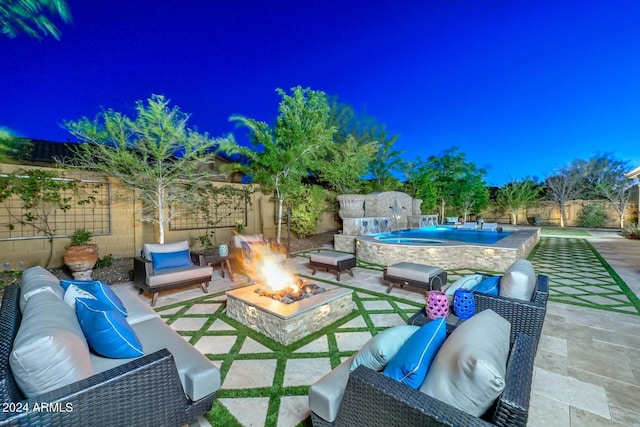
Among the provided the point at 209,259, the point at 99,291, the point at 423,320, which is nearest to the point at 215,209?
the point at 209,259

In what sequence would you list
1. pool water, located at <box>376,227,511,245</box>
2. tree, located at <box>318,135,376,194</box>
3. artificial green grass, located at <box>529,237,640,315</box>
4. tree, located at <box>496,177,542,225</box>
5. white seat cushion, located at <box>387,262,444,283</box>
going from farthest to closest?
1. tree, located at <box>496,177,542,225</box>
2. tree, located at <box>318,135,376,194</box>
3. pool water, located at <box>376,227,511,245</box>
4. white seat cushion, located at <box>387,262,444,283</box>
5. artificial green grass, located at <box>529,237,640,315</box>

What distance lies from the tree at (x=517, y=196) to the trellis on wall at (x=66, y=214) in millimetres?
21106

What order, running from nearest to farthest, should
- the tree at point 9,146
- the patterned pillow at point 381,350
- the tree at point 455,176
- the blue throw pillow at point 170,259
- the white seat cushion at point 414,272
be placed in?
the patterned pillow at point 381,350, the white seat cushion at point 414,272, the blue throw pillow at point 170,259, the tree at point 9,146, the tree at point 455,176

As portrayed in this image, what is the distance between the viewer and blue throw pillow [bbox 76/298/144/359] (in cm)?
179

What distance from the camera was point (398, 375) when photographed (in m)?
1.38

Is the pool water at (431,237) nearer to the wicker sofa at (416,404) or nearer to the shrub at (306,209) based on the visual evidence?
the shrub at (306,209)

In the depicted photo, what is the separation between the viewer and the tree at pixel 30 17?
404cm

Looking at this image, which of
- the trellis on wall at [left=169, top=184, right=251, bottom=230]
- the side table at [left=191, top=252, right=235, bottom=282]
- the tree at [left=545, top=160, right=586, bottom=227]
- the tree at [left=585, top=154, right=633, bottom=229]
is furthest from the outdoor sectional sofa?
the tree at [left=545, top=160, right=586, bottom=227]

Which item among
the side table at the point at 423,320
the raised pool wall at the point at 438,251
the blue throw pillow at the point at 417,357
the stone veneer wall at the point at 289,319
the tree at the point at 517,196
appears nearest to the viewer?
the blue throw pillow at the point at 417,357

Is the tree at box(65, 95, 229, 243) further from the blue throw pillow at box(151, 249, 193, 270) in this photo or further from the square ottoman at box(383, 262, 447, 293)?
the square ottoman at box(383, 262, 447, 293)

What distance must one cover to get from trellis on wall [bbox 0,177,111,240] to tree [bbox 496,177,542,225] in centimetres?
2111

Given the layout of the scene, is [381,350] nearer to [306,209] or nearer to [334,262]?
[334,262]

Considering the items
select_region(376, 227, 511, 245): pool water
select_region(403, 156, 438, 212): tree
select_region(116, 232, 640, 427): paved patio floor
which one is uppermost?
select_region(403, 156, 438, 212): tree

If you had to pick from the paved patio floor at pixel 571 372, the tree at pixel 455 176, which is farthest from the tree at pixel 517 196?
the paved patio floor at pixel 571 372
